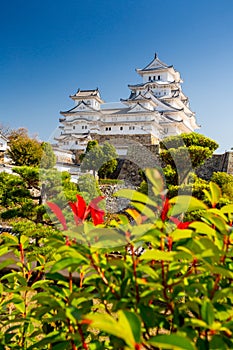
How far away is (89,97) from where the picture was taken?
21.6 metres

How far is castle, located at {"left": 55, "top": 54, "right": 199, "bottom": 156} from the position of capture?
1838 cm

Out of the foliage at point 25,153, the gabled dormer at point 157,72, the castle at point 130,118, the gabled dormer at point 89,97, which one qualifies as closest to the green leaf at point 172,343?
the foliage at point 25,153

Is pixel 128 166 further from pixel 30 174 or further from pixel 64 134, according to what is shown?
pixel 30 174

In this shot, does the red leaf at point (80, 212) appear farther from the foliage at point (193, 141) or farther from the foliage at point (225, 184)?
the foliage at point (193, 141)

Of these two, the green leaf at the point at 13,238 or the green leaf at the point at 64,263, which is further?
the green leaf at the point at 13,238

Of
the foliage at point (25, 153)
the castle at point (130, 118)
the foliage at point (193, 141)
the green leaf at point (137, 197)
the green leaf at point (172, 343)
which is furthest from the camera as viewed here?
the castle at point (130, 118)

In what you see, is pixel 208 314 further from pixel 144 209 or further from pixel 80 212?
pixel 80 212

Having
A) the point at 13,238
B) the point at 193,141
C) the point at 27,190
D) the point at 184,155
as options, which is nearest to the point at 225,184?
the point at 184,155

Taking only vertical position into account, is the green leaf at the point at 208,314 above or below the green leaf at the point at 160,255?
below

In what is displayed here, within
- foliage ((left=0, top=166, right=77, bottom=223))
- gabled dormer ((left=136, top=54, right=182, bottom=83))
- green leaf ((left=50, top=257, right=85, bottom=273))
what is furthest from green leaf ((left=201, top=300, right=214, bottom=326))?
gabled dormer ((left=136, top=54, right=182, bottom=83))

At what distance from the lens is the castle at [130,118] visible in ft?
60.3

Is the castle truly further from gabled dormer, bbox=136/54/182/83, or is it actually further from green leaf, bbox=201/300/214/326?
green leaf, bbox=201/300/214/326

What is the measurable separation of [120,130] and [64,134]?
3.46 meters

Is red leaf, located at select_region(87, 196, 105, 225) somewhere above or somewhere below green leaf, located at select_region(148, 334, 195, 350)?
above
